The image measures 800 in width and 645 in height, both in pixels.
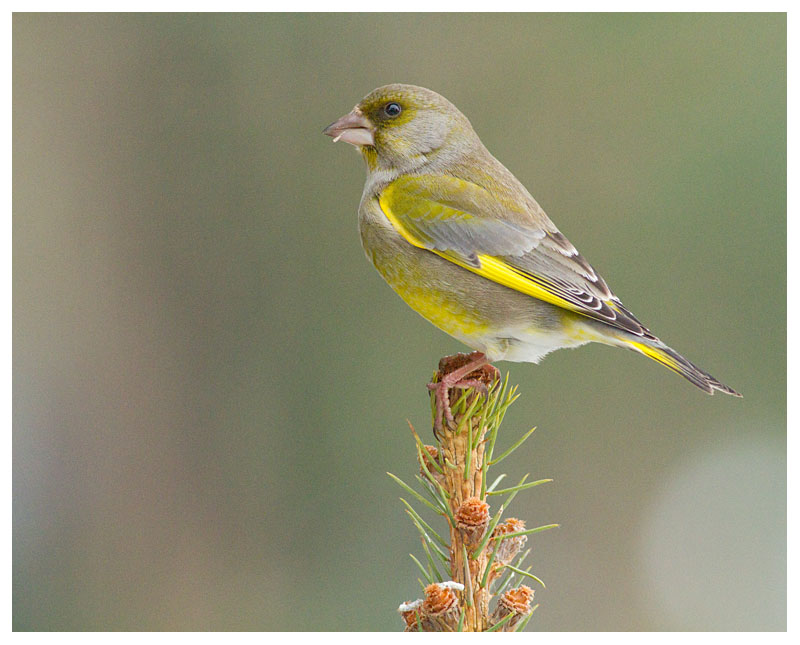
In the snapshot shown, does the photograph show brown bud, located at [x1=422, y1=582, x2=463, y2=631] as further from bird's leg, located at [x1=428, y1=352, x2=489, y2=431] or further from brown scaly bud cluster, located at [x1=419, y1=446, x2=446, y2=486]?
bird's leg, located at [x1=428, y1=352, x2=489, y2=431]

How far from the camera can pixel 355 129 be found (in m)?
2.63

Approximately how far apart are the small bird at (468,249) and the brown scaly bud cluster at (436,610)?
0.64 metres

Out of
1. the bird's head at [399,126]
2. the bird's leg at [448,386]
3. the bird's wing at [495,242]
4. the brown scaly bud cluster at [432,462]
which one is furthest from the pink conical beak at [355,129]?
the brown scaly bud cluster at [432,462]

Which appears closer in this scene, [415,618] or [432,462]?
[415,618]

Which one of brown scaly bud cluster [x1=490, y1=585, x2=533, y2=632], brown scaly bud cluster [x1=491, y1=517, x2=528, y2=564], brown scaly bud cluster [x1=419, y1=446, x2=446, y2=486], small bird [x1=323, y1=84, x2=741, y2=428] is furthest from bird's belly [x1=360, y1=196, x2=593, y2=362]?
brown scaly bud cluster [x1=490, y1=585, x2=533, y2=632]

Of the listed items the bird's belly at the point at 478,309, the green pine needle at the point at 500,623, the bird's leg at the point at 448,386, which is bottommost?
the green pine needle at the point at 500,623

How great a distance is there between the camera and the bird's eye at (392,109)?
2621 mm

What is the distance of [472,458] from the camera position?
185cm

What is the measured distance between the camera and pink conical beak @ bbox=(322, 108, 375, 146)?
8.61 ft

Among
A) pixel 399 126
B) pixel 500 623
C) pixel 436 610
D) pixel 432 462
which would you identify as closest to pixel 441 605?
pixel 436 610

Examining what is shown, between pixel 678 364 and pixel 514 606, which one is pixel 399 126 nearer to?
pixel 678 364

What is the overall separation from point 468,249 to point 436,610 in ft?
3.57

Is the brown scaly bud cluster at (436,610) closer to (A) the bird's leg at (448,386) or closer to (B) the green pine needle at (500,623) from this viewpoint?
(B) the green pine needle at (500,623)

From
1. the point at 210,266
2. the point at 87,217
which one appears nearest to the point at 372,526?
the point at 210,266
